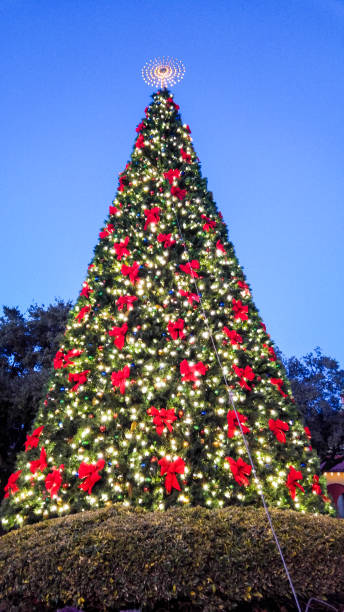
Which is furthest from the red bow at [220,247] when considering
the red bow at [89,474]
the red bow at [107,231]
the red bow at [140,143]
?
the red bow at [89,474]

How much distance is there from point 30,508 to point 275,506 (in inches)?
124

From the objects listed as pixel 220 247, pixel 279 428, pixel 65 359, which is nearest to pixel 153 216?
pixel 220 247

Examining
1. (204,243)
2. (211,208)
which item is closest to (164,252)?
(204,243)

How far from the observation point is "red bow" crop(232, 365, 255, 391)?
3.95 meters

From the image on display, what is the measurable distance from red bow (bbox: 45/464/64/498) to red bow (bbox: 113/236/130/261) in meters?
3.41

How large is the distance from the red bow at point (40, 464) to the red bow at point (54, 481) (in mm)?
195

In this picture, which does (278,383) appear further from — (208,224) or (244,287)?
(208,224)

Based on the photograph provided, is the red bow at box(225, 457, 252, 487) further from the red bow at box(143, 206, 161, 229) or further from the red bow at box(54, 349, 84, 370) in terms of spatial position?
the red bow at box(143, 206, 161, 229)

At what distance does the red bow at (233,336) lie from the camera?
14.3ft

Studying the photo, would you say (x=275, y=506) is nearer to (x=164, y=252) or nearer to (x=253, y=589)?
(x=253, y=589)

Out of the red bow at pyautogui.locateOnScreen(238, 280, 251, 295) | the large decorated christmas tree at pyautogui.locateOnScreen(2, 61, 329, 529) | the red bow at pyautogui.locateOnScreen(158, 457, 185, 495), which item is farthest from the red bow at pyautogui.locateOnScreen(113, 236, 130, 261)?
the red bow at pyautogui.locateOnScreen(158, 457, 185, 495)

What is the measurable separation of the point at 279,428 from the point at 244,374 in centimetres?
79

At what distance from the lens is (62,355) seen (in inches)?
199

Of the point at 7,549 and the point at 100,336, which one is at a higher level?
the point at 100,336
